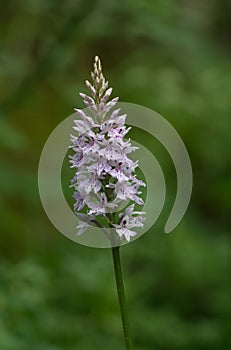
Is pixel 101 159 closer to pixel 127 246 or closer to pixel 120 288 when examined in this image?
pixel 120 288

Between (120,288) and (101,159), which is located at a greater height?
(101,159)

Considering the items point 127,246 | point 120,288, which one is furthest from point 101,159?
point 127,246

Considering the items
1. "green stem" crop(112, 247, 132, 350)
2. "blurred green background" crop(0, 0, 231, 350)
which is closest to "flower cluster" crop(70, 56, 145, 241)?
"green stem" crop(112, 247, 132, 350)

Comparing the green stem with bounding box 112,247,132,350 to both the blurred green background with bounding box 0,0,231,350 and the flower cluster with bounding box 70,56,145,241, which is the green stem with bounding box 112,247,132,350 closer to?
the flower cluster with bounding box 70,56,145,241

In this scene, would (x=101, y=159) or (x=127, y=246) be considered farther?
(x=127, y=246)

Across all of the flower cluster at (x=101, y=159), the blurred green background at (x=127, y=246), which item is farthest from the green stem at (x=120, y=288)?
the blurred green background at (x=127, y=246)
